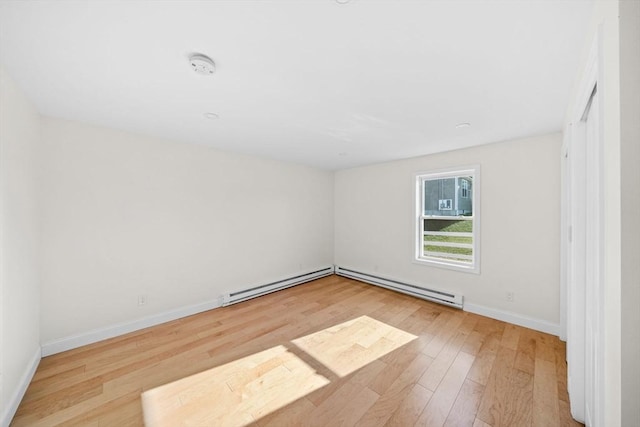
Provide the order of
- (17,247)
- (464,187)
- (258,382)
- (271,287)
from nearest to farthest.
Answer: (17,247) < (258,382) < (464,187) < (271,287)

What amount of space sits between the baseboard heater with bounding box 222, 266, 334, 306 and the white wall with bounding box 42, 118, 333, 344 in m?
0.12

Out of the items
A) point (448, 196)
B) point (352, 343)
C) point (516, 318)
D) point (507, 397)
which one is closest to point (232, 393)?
point (352, 343)

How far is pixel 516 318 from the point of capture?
2879mm

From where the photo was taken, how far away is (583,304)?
149 cm

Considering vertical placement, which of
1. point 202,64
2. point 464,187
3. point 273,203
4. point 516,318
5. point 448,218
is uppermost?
point 202,64

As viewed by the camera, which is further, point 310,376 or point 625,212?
point 310,376

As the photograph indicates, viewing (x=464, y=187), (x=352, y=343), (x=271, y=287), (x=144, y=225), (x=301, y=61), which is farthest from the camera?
(x=271, y=287)

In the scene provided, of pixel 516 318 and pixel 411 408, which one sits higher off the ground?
pixel 516 318

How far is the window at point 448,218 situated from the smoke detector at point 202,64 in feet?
10.9

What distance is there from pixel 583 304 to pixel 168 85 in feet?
10.6

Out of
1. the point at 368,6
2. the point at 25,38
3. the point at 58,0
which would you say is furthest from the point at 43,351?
the point at 368,6

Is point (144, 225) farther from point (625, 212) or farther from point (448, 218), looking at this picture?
point (448, 218)

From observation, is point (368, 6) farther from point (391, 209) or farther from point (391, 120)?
point (391, 209)

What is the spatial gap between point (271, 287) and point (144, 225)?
6.82 feet
